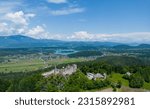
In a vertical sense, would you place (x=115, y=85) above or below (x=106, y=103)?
below

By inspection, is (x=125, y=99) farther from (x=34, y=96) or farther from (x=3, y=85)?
(x=3, y=85)

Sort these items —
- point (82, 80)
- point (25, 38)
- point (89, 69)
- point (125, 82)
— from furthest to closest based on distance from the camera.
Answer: point (25, 38)
point (89, 69)
point (125, 82)
point (82, 80)

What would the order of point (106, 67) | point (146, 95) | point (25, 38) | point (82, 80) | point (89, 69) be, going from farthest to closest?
1. point (25, 38)
2. point (106, 67)
3. point (89, 69)
4. point (82, 80)
5. point (146, 95)

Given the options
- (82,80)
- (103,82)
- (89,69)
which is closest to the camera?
(82,80)

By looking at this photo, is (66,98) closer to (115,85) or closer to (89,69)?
(115,85)

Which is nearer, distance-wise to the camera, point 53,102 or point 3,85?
point 53,102

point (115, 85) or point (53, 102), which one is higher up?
point (53, 102)

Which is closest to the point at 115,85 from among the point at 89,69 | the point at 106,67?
the point at 89,69

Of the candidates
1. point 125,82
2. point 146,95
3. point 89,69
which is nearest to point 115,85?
point 125,82

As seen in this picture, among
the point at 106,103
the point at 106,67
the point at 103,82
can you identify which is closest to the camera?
the point at 106,103
